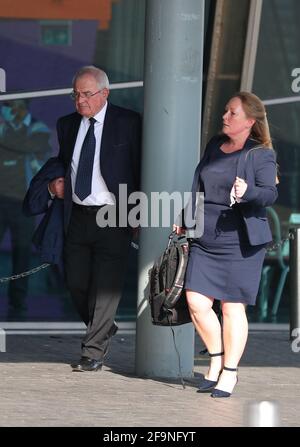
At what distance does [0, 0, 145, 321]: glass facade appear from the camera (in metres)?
12.4

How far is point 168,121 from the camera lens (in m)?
9.20

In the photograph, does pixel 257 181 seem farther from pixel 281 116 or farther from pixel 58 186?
pixel 281 116

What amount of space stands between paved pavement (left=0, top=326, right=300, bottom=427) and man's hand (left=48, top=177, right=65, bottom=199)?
50.1 inches

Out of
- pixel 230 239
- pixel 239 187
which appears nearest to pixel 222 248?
pixel 230 239

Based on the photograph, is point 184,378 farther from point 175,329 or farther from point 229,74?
point 229,74

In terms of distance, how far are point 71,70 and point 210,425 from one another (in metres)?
5.80

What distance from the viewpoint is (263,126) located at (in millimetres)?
8594

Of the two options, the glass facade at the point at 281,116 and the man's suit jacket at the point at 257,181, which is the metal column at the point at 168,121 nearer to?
the man's suit jacket at the point at 257,181

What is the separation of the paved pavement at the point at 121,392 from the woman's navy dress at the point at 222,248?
710 mm

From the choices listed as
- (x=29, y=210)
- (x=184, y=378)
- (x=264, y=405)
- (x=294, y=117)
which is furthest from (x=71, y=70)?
(x=264, y=405)

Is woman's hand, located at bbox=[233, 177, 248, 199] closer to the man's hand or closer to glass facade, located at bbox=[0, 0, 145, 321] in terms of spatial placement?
the man's hand

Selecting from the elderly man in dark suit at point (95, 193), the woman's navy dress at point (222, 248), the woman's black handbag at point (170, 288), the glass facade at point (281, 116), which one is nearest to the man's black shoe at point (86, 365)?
the elderly man in dark suit at point (95, 193)

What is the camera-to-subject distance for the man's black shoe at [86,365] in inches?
371

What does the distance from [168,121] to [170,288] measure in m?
1.30
